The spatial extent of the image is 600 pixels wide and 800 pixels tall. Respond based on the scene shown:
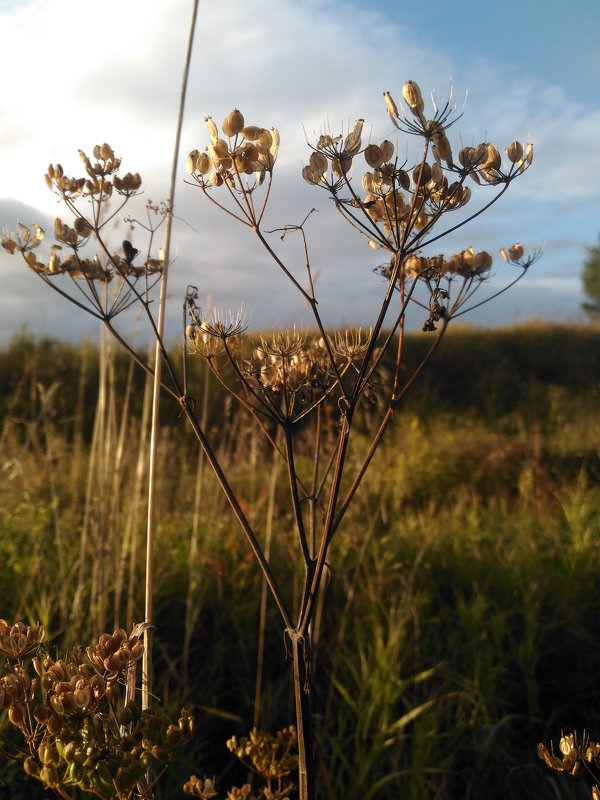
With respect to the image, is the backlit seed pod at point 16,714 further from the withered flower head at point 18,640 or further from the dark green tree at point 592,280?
the dark green tree at point 592,280

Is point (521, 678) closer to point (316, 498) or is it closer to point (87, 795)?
point (87, 795)

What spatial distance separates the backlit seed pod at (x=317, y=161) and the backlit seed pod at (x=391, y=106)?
0.09 metres

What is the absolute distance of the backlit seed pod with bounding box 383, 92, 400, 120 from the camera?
2.72 feet

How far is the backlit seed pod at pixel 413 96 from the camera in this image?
32.2 inches

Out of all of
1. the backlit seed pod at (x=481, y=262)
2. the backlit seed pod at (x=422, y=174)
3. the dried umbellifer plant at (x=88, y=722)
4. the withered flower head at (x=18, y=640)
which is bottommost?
→ the dried umbellifer plant at (x=88, y=722)

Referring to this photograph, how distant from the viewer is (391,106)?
0.83m

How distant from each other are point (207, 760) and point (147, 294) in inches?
76.4

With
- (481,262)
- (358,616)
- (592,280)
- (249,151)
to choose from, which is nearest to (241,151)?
(249,151)

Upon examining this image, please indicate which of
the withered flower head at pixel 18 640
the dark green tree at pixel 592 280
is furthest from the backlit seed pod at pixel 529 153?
the dark green tree at pixel 592 280

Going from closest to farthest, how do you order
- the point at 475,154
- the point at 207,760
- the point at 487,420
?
the point at 475,154
the point at 207,760
the point at 487,420

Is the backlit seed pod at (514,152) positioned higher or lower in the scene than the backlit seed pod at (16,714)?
higher

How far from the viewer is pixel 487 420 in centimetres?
888

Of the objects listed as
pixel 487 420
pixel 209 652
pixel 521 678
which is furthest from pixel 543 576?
pixel 487 420

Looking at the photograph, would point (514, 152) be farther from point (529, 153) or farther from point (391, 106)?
point (391, 106)
